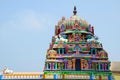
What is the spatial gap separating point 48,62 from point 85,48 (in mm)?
4889

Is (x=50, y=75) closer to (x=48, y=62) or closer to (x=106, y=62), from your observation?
(x=48, y=62)

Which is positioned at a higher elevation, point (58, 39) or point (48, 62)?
point (58, 39)

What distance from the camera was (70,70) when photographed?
31.9 m

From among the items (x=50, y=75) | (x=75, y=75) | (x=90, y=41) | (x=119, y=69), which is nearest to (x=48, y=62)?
(x=50, y=75)

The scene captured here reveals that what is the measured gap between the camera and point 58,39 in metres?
34.4

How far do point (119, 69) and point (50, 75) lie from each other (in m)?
18.8

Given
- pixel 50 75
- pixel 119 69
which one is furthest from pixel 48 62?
pixel 119 69

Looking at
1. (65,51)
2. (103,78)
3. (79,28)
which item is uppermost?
(79,28)

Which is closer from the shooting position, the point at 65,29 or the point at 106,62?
the point at 106,62

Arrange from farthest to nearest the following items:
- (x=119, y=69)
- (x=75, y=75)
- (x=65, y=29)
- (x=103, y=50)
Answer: (x=119, y=69), (x=65, y=29), (x=103, y=50), (x=75, y=75)

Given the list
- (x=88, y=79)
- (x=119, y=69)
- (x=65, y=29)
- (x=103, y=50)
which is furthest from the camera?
(x=119, y=69)

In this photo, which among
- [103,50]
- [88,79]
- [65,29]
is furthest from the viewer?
[65,29]

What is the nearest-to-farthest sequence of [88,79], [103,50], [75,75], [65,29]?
[88,79] → [75,75] → [103,50] → [65,29]

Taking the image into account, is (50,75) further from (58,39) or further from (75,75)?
(58,39)
